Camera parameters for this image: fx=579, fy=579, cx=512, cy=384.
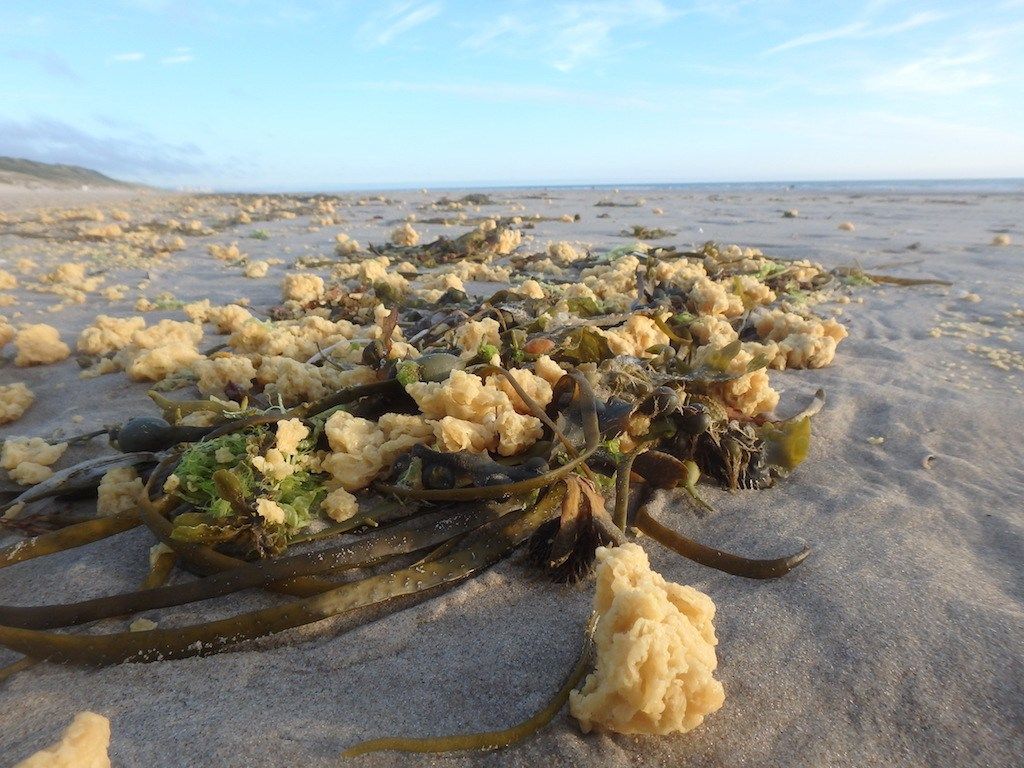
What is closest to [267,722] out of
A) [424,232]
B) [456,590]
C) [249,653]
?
[249,653]

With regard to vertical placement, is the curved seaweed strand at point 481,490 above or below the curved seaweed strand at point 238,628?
above

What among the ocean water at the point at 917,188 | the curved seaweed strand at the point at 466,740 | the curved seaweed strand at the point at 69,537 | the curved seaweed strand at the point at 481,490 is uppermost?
the curved seaweed strand at the point at 481,490

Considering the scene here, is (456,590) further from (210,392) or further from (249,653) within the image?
(210,392)

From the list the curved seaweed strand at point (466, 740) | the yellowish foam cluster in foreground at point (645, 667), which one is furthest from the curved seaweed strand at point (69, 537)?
the yellowish foam cluster in foreground at point (645, 667)

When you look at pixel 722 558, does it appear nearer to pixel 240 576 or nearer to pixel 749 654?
pixel 749 654

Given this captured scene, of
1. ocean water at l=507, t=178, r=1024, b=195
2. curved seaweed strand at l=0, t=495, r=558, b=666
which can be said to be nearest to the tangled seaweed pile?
curved seaweed strand at l=0, t=495, r=558, b=666

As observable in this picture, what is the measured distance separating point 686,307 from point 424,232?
19.4ft

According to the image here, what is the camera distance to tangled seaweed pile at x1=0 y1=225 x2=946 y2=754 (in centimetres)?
120

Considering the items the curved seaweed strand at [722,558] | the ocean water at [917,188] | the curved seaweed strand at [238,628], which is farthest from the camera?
the ocean water at [917,188]

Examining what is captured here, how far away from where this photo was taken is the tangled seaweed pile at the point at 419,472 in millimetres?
1202

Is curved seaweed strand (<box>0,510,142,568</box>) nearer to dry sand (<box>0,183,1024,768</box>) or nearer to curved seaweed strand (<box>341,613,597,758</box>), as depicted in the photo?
dry sand (<box>0,183,1024,768</box>)

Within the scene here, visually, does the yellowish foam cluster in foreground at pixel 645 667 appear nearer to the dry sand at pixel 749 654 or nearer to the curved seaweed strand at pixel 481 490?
the dry sand at pixel 749 654

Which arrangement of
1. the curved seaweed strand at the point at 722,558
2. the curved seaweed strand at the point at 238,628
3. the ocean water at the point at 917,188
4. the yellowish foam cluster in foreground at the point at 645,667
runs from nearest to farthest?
the yellowish foam cluster in foreground at the point at 645,667, the curved seaweed strand at the point at 238,628, the curved seaweed strand at the point at 722,558, the ocean water at the point at 917,188

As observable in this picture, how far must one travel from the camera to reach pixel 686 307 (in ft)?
9.77
